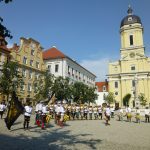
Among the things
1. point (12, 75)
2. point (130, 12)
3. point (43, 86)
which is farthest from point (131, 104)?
point (12, 75)

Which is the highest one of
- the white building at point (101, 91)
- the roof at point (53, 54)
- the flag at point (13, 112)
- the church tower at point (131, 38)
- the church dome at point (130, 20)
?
the church dome at point (130, 20)

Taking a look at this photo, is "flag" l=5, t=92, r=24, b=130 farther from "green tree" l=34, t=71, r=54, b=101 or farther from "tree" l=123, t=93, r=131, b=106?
"tree" l=123, t=93, r=131, b=106

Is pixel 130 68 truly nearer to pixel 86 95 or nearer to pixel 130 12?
pixel 130 12

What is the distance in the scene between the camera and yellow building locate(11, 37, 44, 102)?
161 ft

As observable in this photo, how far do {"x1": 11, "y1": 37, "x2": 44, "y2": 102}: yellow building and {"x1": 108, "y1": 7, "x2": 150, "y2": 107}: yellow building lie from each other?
34377mm

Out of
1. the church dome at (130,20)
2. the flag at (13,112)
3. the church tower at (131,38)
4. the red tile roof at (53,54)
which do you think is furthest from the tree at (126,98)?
the flag at (13,112)

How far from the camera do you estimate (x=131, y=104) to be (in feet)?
255

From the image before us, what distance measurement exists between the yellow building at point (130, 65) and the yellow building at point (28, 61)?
34.4 metres

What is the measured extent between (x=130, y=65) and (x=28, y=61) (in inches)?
1609

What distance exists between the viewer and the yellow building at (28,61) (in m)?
49.0

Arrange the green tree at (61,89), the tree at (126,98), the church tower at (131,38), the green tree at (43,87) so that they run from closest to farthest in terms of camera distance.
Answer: the green tree at (43,87)
the green tree at (61,89)
the tree at (126,98)
the church tower at (131,38)

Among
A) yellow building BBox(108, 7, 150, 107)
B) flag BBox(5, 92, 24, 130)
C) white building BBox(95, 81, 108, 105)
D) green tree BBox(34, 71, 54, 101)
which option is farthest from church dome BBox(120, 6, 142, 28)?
flag BBox(5, 92, 24, 130)

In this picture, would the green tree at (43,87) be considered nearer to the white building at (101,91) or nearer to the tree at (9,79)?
the tree at (9,79)

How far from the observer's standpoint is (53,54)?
64.0m
